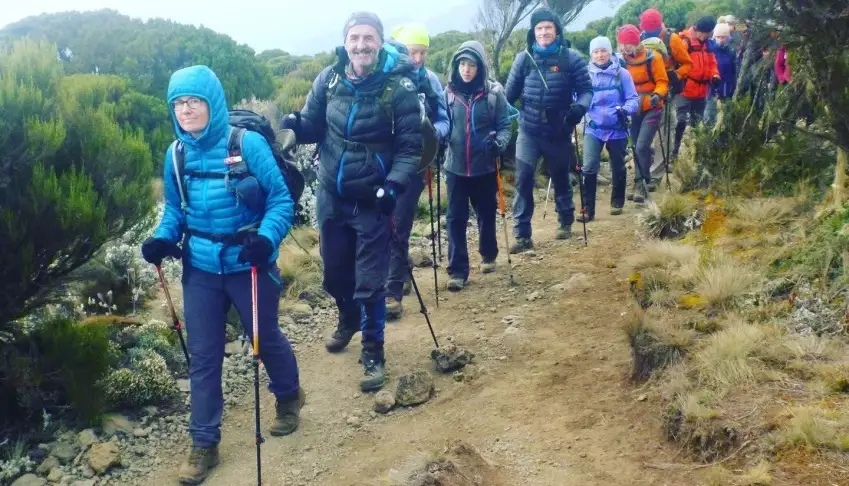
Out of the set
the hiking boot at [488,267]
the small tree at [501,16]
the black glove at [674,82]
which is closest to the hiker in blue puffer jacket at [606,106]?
the black glove at [674,82]

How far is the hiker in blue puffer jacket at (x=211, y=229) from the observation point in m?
4.64

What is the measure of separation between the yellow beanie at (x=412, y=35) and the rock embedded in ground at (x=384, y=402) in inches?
135

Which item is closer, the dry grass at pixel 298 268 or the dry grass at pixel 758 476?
the dry grass at pixel 758 476

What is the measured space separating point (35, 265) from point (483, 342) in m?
3.42

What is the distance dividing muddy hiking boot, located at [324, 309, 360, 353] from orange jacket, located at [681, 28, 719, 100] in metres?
7.89

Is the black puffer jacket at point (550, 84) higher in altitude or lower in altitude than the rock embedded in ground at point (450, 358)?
higher

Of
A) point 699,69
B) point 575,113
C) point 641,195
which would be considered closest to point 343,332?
point 575,113

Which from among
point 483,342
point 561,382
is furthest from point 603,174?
point 561,382

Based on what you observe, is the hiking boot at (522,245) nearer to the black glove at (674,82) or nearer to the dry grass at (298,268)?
the dry grass at (298,268)

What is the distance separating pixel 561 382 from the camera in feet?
18.0

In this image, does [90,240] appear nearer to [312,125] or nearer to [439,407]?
[312,125]

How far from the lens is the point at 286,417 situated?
5371 mm

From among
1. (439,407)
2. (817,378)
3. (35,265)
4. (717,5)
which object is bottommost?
(439,407)

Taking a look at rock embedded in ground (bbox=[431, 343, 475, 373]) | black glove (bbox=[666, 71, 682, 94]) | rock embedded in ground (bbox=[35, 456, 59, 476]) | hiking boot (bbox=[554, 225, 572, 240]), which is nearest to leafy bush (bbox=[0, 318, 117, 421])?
rock embedded in ground (bbox=[35, 456, 59, 476])
